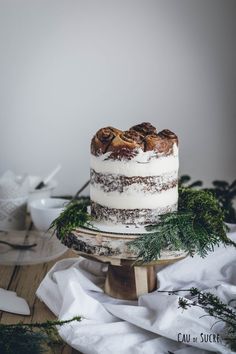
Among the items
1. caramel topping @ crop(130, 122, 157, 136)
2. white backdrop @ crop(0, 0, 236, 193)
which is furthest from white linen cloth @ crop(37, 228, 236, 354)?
white backdrop @ crop(0, 0, 236, 193)

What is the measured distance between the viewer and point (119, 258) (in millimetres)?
1179

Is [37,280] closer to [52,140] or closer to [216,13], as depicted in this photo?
[52,140]

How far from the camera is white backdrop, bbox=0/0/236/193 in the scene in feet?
7.33

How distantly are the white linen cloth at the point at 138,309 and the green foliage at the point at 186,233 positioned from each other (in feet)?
0.34

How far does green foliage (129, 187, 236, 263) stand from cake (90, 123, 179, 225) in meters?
0.04

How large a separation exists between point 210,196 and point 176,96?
1049 mm

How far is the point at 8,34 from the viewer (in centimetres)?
224

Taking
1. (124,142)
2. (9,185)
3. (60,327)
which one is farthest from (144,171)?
(9,185)

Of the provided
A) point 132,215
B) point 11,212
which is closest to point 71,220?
point 132,215

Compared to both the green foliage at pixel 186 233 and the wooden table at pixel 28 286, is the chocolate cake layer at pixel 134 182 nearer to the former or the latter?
the green foliage at pixel 186 233

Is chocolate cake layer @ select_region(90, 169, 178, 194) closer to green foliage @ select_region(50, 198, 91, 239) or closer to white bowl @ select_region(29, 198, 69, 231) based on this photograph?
green foliage @ select_region(50, 198, 91, 239)

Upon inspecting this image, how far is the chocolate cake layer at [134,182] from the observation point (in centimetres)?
119

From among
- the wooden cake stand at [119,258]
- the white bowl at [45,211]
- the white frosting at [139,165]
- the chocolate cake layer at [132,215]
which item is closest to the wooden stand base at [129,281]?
the wooden cake stand at [119,258]

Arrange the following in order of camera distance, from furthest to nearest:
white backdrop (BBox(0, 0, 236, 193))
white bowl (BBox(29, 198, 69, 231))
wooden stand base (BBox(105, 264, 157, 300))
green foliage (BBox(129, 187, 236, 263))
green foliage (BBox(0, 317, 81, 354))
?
1. white backdrop (BBox(0, 0, 236, 193))
2. white bowl (BBox(29, 198, 69, 231))
3. wooden stand base (BBox(105, 264, 157, 300))
4. green foliage (BBox(129, 187, 236, 263))
5. green foliage (BBox(0, 317, 81, 354))
